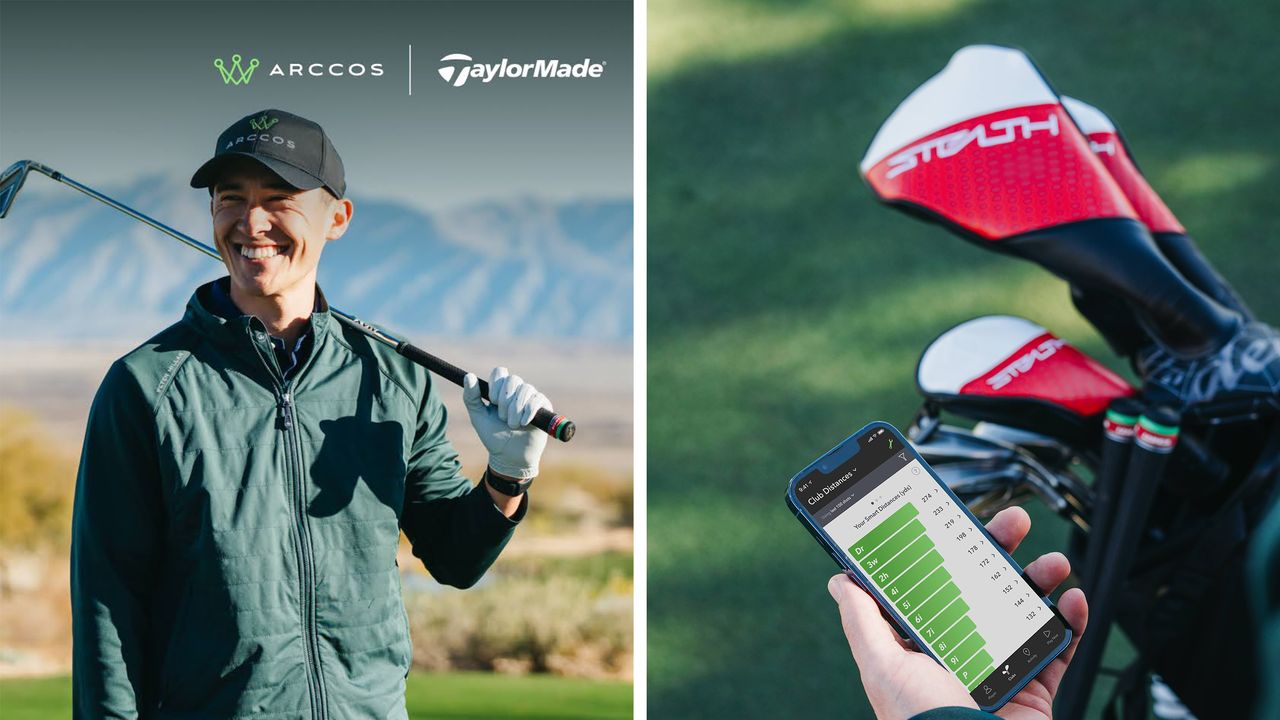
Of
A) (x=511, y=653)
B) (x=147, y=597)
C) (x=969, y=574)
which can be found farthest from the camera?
(x=511, y=653)

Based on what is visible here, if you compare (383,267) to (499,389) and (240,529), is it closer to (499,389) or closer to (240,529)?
(499,389)

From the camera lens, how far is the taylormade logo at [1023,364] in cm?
102

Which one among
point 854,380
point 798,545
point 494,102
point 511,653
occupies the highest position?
point 494,102

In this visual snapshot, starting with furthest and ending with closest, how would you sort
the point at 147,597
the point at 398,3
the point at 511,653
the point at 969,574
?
the point at 511,653
the point at 398,3
the point at 147,597
the point at 969,574

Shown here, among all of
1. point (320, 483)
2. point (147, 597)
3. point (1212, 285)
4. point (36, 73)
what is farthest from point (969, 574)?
point (36, 73)

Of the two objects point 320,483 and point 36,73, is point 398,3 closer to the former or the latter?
point 36,73

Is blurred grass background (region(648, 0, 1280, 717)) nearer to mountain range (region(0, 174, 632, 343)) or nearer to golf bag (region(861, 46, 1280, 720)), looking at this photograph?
mountain range (region(0, 174, 632, 343))

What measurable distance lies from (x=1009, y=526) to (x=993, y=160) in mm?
309

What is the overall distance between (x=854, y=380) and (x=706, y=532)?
369 millimetres

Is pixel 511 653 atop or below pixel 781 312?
below

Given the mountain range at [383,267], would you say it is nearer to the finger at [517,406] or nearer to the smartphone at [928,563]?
the finger at [517,406]

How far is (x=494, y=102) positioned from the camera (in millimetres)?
1661

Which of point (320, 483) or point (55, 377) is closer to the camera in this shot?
point (320, 483)

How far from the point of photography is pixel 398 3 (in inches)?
63.2
